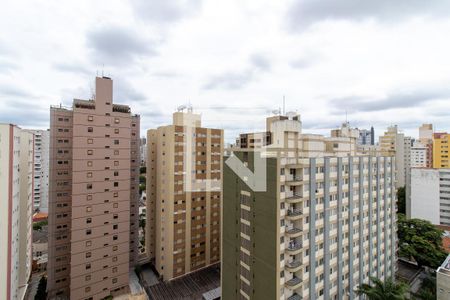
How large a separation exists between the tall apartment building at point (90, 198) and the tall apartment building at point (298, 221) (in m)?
17.1

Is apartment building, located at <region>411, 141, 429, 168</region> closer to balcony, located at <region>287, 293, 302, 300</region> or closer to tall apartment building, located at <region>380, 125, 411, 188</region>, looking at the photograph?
tall apartment building, located at <region>380, 125, 411, 188</region>

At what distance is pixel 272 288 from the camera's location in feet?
60.7

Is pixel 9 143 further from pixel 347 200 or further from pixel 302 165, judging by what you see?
pixel 347 200

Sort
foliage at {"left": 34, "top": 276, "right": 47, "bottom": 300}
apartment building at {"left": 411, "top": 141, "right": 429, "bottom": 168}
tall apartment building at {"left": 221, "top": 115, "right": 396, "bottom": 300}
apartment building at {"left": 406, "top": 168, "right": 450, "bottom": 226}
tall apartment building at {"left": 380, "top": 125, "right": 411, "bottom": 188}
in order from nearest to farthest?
tall apartment building at {"left": 221, "top": 115, "right": 396, "bottom": 300} → foliage at {"left": 34, "top": 276, "right": 47, "bottom": 300} → apartment building at {"left": 406, "top": 168, "right": 450, "bottom": 226} → tall apartment building at {"left": 380, "top": 125, "right": 411, "bottom": 188} → apartment building at {"left": 411, "top": 141, "right": 429, "bottom": 168}

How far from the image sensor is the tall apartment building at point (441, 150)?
64.2 meters

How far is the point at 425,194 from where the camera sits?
46.8 meters

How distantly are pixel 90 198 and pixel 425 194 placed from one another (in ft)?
207

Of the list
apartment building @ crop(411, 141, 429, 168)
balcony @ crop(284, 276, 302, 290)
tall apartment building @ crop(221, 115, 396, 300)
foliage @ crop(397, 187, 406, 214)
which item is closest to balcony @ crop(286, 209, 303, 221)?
tall apartment building @ crop(221, 115, 396, 300)

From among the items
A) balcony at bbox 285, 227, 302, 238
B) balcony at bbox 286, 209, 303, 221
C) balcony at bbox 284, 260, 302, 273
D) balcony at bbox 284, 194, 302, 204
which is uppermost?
balcony at bbox 284, 194, 302, 204

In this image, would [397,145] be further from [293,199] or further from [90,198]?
[90,198]

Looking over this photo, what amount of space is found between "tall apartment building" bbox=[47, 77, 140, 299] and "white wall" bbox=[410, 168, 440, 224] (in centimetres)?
5799

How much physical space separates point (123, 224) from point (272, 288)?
76.9 feet

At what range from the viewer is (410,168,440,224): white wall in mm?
45594

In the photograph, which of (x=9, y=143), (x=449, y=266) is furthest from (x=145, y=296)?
(x=449, y=266)
